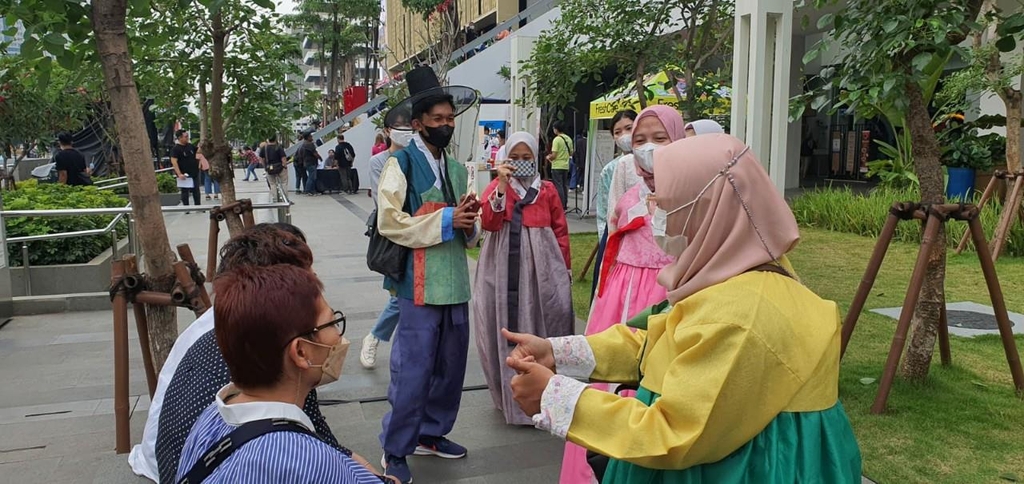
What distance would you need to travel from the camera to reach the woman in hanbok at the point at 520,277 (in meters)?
4.32

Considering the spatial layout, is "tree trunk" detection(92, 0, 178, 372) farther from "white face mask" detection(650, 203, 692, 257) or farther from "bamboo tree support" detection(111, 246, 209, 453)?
"white face mask" detection(650, 203, 692, 257)

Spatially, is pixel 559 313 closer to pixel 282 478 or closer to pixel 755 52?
pixel 755 52

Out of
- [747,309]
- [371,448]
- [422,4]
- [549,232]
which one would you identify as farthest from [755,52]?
[422,4]

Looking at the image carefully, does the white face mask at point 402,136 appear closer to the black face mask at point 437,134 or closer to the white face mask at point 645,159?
the black face mask at point 437,134

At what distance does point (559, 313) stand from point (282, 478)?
3050mm

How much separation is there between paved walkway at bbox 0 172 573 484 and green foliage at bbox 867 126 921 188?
927cm

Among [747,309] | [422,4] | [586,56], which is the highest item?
[422,4]

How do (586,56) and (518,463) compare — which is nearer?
(518,463)

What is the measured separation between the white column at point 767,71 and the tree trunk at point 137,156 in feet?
11.9

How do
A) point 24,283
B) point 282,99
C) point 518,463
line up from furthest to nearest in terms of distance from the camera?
1. point 24,283
2. point 282,99
3. point 518,463

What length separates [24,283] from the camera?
750cm

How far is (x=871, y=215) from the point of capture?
1105cm

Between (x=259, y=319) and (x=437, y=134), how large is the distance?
7.33 feet

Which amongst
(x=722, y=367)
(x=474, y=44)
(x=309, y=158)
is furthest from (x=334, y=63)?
(x=722, y=367)
